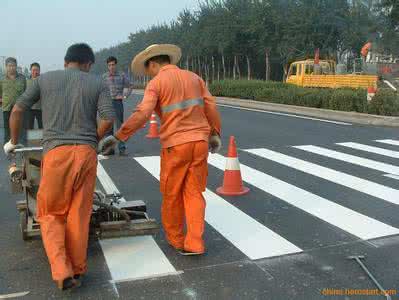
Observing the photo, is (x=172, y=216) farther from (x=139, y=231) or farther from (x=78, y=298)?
(x=78, y=298)

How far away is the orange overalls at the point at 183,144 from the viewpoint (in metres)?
4.32

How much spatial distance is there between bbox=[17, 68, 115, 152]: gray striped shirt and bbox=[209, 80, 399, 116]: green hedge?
12274 mm

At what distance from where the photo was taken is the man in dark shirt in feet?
12.3

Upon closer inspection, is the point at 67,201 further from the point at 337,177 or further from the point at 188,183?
the point at 337,177

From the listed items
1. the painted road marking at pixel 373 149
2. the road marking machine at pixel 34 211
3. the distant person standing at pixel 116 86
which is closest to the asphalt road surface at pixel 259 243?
the road marking machine at pixel 34 211

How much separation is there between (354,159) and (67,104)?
638 centimetres

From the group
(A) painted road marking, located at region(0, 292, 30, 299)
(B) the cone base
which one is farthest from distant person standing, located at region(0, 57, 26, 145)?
(A) painted road marking, located at region(0, 292, 30, 299)

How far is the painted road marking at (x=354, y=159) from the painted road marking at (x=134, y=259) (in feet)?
15.6

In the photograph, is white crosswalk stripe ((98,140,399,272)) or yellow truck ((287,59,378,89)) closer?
white crosswalk stripe ((98,140,399,272))

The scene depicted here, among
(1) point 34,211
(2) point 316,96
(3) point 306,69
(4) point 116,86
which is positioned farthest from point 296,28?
(1) point 34,211

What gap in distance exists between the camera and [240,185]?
21.9 ft

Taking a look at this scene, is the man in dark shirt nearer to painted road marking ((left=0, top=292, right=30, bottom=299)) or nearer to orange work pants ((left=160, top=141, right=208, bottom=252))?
painted road marking ((left=0, top=292, right=30, bottom=299))

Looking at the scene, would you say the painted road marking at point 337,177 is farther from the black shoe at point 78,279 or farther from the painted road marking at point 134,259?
the black shoe at point 78,279

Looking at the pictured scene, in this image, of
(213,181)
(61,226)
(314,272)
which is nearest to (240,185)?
(213,181)
